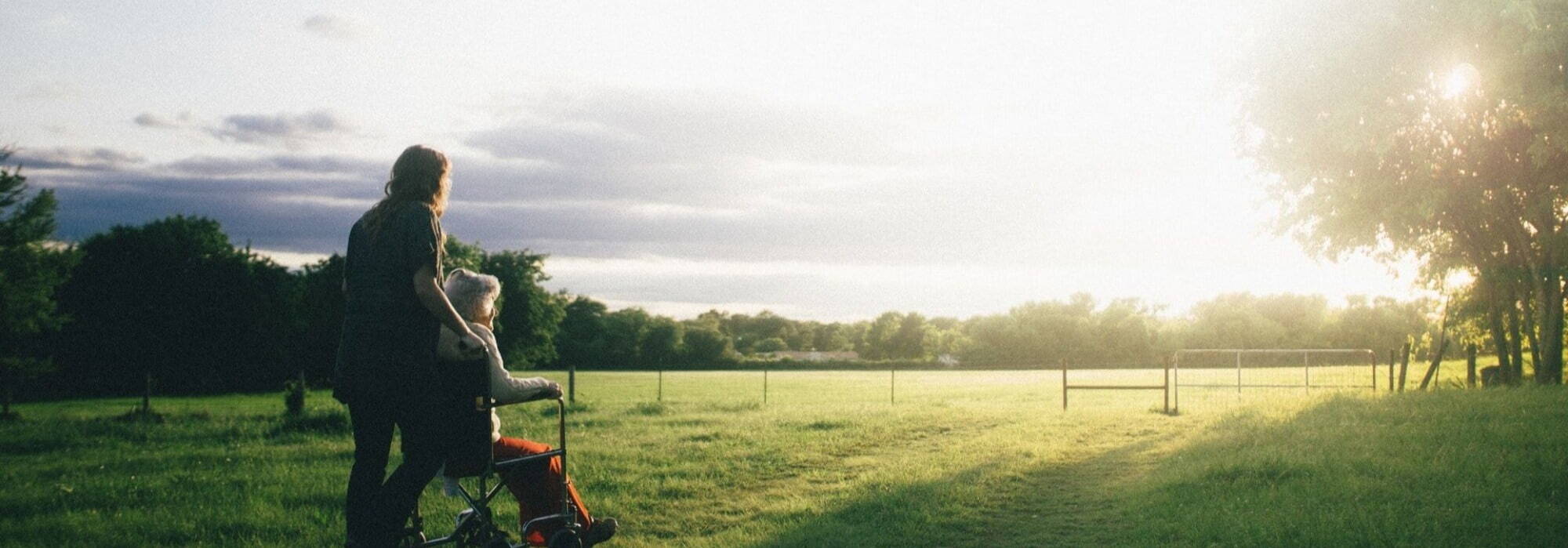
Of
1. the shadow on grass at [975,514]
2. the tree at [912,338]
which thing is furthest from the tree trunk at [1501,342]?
the tree at [912,338]

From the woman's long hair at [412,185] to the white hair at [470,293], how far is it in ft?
1.67

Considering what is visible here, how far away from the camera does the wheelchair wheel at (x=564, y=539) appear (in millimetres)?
5300

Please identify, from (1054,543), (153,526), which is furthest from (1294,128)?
(153,526)

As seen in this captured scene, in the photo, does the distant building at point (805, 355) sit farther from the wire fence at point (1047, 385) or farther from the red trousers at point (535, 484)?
the red trousers at point (535, 484)

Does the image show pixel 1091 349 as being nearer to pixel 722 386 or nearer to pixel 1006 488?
pixel 722 386

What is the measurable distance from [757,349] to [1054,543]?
280ft

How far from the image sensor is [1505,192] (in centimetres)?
1859

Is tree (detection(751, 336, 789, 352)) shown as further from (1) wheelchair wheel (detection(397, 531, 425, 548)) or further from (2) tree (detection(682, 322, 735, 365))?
(1) wheelchair wheel (detection(397, 531, 425, 548))

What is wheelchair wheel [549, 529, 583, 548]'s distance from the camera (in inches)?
209

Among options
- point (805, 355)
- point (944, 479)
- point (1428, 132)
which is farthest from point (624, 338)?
point (944, 479)

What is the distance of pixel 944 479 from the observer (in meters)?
10.0

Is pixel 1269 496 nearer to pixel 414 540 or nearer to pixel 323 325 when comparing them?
pixel 414 540

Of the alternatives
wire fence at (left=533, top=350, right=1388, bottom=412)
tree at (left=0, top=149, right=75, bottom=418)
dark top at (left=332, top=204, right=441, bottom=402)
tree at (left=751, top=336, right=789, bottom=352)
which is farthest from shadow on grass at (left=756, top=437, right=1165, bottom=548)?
tree at (left=751, top=336, right=789, bottom=352)

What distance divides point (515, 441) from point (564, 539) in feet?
2.24
